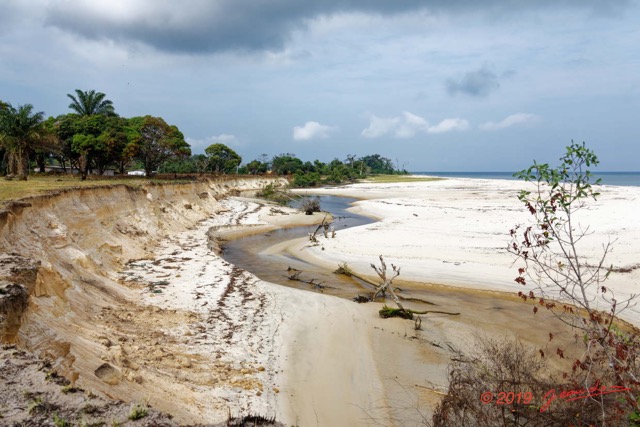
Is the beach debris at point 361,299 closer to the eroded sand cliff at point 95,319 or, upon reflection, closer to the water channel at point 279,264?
the water channel at point 279,264

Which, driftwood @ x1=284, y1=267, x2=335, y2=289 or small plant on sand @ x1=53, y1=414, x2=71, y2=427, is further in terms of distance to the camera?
driftwood @ x1=284, y1=267, x2=335, y2=289

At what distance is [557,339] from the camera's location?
1118 centimetres

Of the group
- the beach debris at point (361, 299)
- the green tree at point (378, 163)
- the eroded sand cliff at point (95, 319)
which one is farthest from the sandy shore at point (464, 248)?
the green tree at point (378, 163)

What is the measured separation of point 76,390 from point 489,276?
52.9 feet

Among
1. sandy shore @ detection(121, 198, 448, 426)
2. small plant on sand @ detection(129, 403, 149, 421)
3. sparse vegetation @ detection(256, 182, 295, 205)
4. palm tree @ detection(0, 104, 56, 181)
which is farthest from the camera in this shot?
sparse vegetation @ detection(256, 182, 295, 205)

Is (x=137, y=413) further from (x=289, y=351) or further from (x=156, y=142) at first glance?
(x=156, y=142)

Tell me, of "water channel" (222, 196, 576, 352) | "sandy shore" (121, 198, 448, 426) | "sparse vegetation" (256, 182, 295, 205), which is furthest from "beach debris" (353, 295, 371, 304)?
"sparse vegetation" (256, 182, 295, 205)

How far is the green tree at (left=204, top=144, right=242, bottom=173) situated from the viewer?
81.0 metres

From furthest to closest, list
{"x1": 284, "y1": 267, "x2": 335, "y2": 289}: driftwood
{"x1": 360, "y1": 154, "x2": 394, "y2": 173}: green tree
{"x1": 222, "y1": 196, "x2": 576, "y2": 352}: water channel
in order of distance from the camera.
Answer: {"x1": 360, "y1": 154, "x2": 394, "y2": 173}: green tree
{"x1": 284, "y1": 267, "x2": 335, "y2": 289}: driftwood
{"x1": 222, "y1": 196, "x2": 576, "y2": 352}: water channel

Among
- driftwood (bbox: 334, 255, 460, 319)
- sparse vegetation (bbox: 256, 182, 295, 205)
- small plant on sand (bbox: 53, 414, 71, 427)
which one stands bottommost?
driftwood (bbox: 334, 255, 460, 319)

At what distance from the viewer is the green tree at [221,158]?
81.0 metres

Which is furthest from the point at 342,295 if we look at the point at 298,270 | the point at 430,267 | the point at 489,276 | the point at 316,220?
the point at 316,220

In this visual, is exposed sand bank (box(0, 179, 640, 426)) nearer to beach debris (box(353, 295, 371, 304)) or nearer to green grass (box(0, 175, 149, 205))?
beach debris (box(353, 295, 371, 304))

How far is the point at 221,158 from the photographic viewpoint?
269 feet
